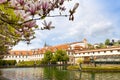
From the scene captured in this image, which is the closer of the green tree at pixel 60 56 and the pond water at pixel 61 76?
the pond water at pixel 61 76

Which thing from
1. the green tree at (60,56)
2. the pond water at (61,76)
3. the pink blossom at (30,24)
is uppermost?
the green tree at (60,56)

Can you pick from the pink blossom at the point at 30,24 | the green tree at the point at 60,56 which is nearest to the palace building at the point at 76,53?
the green tree at the point at 60,56

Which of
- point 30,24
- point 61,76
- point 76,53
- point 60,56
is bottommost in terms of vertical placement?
point 61,76

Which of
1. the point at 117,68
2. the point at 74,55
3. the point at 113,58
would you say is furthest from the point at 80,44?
the point at 117,68

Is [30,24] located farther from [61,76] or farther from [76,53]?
[76,53]

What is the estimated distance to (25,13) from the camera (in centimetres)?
497

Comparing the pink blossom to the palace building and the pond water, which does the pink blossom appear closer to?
the pond water

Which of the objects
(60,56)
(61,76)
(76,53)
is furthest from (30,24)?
(76,53)

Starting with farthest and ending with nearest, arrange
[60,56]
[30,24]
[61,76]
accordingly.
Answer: [60,56] → [61,76] → [30,24]

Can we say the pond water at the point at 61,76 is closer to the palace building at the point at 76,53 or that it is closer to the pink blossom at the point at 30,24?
the palace building at the point at 76,53

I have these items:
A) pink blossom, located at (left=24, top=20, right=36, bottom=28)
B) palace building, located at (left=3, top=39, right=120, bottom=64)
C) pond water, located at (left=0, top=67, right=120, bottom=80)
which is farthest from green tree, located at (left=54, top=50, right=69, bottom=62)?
pink blossom, located at (left=24, top=20, right=36, bottom=28)

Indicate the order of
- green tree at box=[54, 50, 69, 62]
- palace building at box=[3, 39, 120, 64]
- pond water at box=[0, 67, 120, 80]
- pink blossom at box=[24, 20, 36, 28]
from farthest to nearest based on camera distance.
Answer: green tree at box=[54, 50, 69, 62]
palace building at box=[3, 39, 120, 64]
pond water at box=[0, 67, 120, 80]
pink blossom at box=[24, 20, 36, 28]

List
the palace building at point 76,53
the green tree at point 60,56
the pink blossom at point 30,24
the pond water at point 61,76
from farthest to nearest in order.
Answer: the green tree at point 60,56
the palace building at point 76,53
the pond water at point 61,76
the pink blossom at point 30,24

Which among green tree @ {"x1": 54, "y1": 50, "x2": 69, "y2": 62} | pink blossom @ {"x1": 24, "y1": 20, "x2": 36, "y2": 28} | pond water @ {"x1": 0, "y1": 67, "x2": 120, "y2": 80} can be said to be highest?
green tree @ {"x1": 54, "y1": 50, "x2": 69, "y2": 62}
